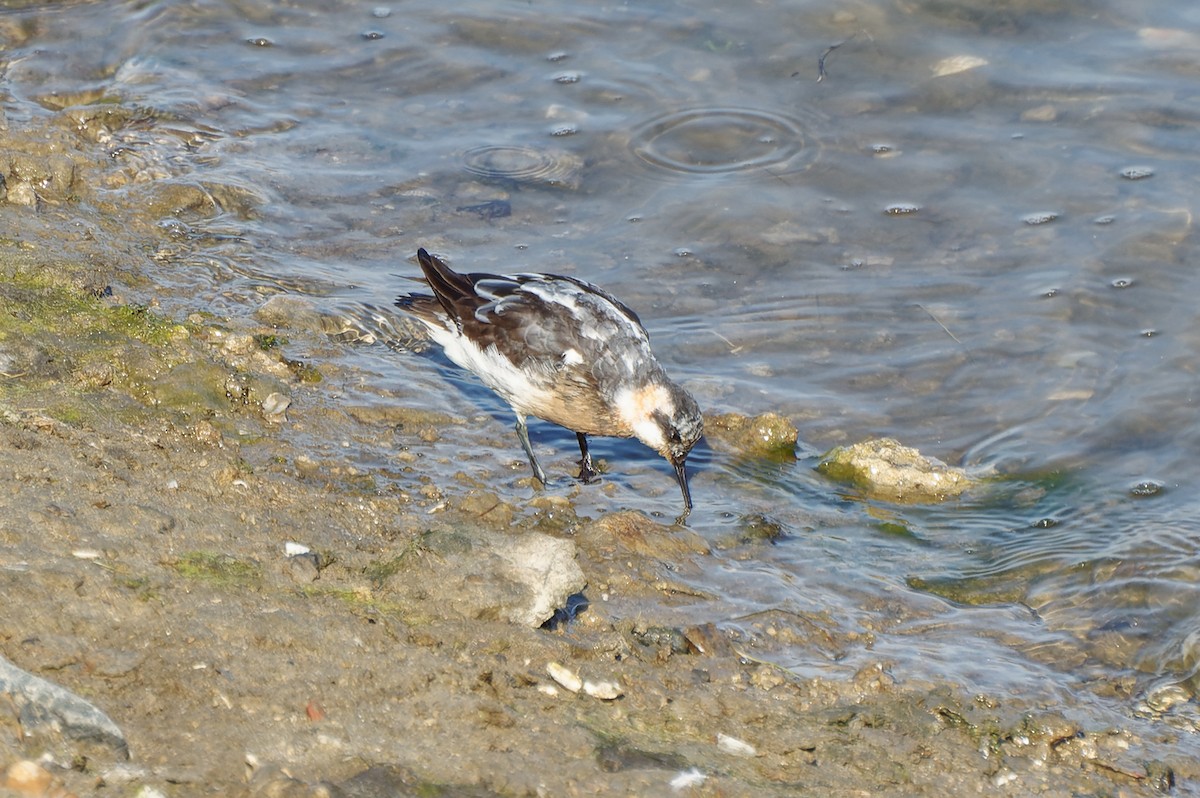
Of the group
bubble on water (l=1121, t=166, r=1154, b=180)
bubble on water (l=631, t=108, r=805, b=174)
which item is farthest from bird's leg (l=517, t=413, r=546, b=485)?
bubble on water (l=1121, t=166, r=1154, b=180)

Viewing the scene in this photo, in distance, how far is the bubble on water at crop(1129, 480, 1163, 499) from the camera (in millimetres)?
7355

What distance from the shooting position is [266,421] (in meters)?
6.79

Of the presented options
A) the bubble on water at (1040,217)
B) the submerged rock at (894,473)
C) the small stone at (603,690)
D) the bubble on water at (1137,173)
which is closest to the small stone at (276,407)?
the small stone at (603,690)

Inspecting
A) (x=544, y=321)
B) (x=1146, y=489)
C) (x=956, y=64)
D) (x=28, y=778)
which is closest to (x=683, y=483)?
(x=544, y=321)

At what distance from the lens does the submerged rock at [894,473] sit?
739cm

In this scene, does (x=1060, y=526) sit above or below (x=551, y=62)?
below

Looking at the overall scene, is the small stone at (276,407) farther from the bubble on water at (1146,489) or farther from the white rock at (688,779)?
the bubble on water at (1146,489)

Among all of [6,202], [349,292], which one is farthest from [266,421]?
[6,202]

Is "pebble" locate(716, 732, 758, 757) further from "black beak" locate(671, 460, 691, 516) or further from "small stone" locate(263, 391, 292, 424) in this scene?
"small stone" locate(263, 391, 292, 424)

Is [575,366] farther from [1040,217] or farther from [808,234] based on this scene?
[1040,217]

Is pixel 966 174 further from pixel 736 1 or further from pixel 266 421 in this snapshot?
pixel 266 421

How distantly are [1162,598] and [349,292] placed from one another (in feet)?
18.2

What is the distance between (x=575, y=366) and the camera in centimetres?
727

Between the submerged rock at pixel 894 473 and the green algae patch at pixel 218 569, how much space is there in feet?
12.5
